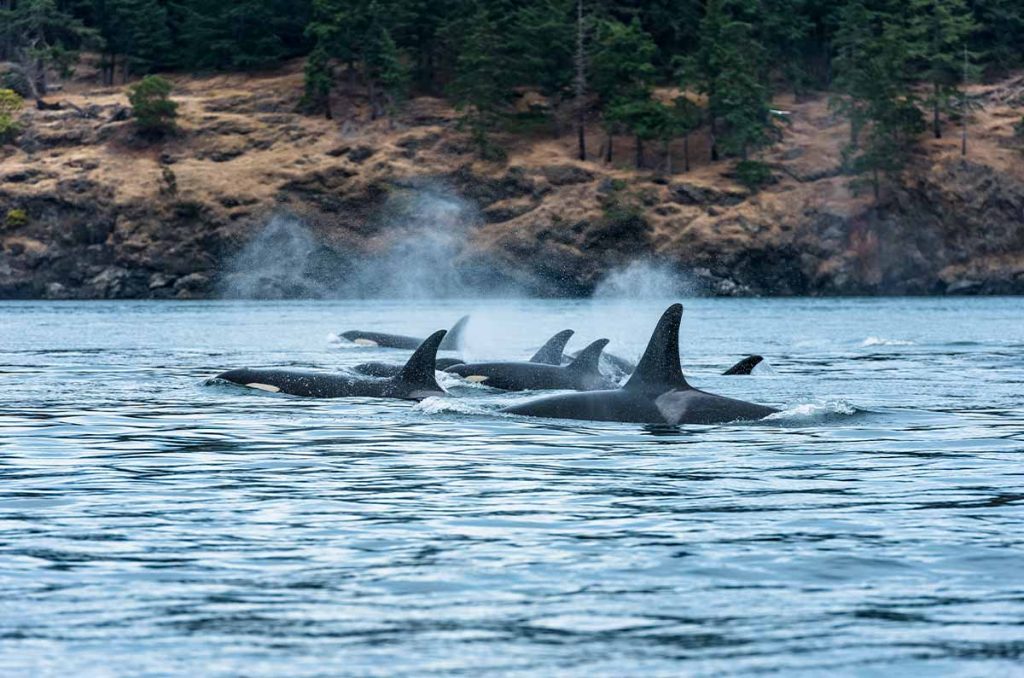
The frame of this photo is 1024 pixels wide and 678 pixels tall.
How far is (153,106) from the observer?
4230 inches

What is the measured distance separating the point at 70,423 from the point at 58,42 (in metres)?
108

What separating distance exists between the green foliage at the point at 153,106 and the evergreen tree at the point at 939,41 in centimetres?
4995

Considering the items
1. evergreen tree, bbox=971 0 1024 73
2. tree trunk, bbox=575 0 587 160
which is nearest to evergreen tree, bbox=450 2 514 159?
tree trunk, bbox=575 0 587 160

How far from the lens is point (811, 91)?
116000mm

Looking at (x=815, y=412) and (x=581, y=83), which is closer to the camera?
(x=815, y=412)

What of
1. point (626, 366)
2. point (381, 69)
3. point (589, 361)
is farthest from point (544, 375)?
point (381, 69)

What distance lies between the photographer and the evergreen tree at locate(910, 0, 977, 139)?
10450cm

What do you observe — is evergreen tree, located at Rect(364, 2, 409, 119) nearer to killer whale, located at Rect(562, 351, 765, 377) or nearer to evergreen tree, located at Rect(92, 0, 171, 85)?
evergreen tree, located at Rect(92, 0, 171, 85)

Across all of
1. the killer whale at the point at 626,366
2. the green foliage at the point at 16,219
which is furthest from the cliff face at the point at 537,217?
the killer whale at the point at 626,366

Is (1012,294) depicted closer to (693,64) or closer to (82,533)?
(693,64)

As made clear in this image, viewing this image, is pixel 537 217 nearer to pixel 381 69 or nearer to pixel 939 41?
pixel 381 69

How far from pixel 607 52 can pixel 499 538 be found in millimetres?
96921

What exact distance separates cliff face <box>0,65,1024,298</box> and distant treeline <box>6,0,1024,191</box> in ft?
9.58

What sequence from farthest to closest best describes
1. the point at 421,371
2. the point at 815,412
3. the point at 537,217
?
1. the point at 537,217
2. the point at 421,371
3. the point at 815,412
